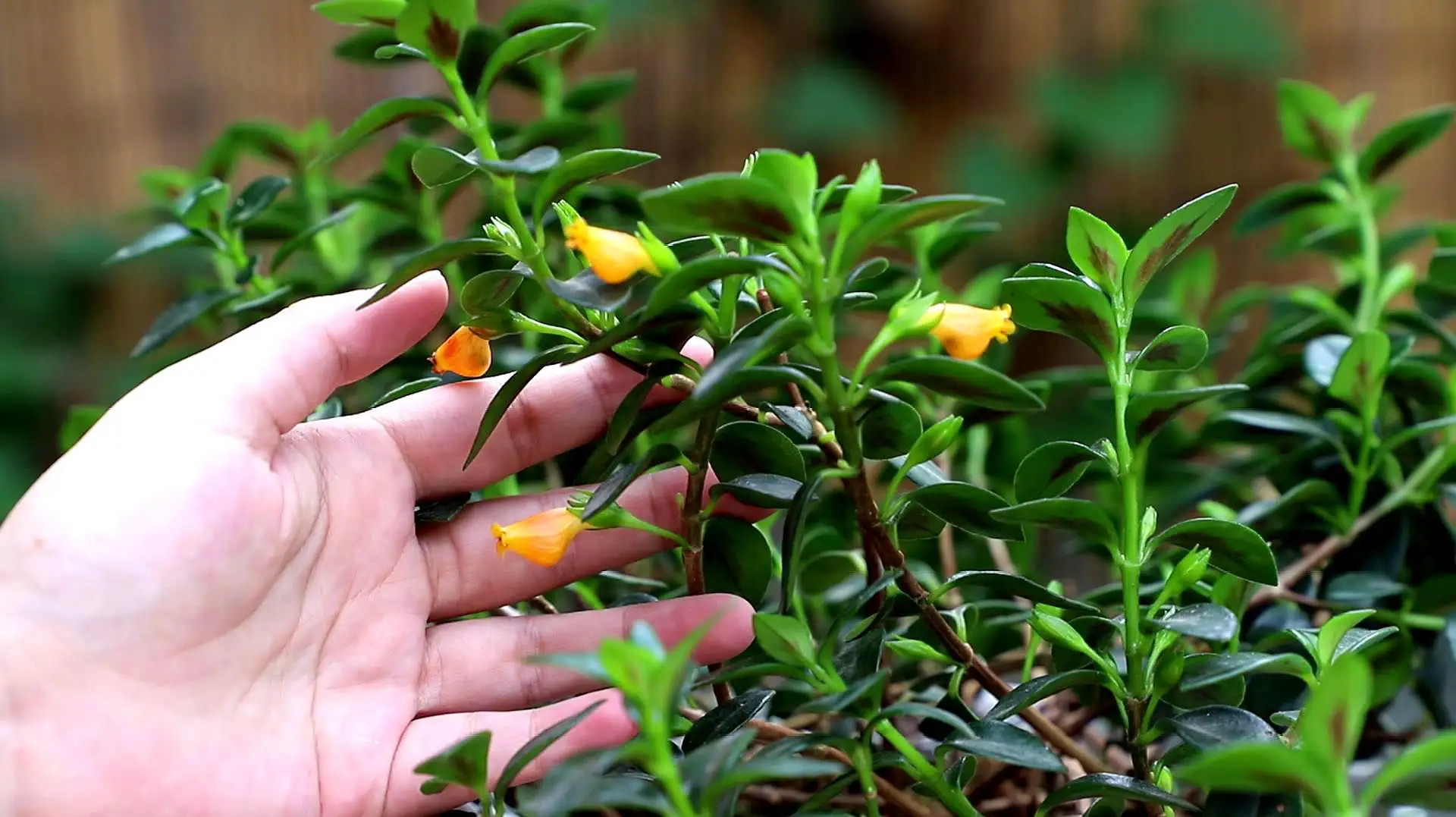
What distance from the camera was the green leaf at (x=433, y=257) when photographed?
0.50 metres

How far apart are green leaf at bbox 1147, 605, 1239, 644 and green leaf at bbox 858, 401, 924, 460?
14 cm

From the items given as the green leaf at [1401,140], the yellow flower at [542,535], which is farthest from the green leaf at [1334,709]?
the green leaf at [1401,140]

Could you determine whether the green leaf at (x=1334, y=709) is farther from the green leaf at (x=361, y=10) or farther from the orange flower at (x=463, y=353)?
the green leaf at (x=361, y=10)

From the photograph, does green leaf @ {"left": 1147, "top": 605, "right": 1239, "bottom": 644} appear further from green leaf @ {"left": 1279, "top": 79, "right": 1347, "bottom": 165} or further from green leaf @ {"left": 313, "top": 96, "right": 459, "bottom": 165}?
green leaf @ {"left": 1279, "top": 79, "right": 1347, "bottom": 165}

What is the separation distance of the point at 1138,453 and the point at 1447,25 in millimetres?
1589

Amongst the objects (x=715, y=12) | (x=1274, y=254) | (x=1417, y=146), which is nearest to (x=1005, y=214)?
(x=715, y=12)

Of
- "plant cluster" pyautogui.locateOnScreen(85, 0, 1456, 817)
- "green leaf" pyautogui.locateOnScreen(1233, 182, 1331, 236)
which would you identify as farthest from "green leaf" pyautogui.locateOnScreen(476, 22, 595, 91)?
"green leaf" pyautogui.locateOnScreen(1233, 182, 1331, 236)

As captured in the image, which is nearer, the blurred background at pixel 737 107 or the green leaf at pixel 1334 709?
the green leaf at pixel 1334 709

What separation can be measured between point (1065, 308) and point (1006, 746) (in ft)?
0.65

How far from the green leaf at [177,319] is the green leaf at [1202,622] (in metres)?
0.59

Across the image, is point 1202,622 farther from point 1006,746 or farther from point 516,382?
point 516,382

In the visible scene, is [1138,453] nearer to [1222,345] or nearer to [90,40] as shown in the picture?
[1222,345]

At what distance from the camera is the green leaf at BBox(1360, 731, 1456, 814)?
36cm

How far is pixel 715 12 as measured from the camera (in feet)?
6.43
